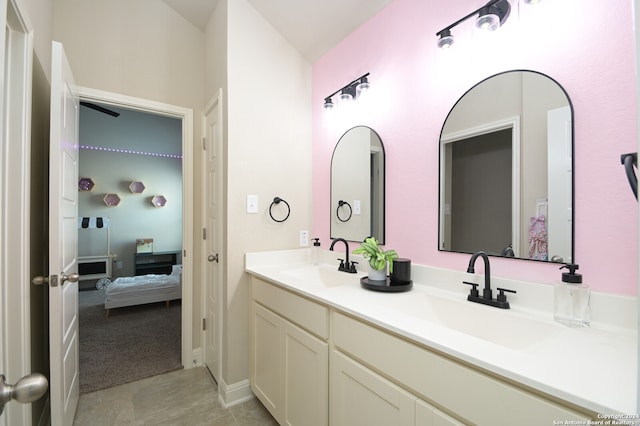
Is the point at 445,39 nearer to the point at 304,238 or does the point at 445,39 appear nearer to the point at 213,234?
the point at 304,238

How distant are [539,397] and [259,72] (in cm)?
222

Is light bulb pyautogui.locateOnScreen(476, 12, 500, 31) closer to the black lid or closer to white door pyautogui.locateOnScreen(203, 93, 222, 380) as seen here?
the black lid

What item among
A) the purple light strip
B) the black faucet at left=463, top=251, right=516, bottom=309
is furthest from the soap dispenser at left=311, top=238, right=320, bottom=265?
the purple light strip

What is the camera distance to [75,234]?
187cm

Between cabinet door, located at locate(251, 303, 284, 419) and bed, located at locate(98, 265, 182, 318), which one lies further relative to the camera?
bed, located at locate(98, 265, 182, 318)

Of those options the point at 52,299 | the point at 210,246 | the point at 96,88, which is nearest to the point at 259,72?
the point at 96,88

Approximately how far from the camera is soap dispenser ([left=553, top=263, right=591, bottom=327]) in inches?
38.9

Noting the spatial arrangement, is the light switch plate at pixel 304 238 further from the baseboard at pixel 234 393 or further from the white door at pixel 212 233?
the baseboard at pixel 234 393

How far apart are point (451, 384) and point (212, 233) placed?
1.95m

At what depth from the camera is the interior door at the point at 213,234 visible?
2104 millimetres

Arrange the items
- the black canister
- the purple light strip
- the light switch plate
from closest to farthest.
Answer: the black canister, the light switch plate, the purple light strip

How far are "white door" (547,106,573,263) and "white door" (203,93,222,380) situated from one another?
1.83 metres

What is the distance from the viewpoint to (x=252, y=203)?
2049 millimetres

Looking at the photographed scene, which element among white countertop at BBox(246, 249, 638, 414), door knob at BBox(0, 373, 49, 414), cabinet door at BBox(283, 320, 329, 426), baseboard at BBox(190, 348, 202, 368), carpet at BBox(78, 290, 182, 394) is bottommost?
carpet at BBox(78, 290, 182, 394)
